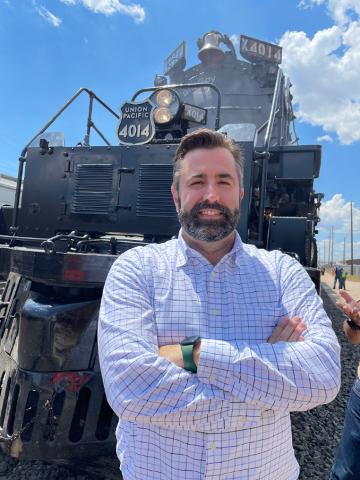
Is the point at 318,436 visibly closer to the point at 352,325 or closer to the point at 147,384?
the point at 352,325

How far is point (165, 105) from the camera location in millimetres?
4297

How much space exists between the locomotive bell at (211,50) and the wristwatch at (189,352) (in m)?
9.58

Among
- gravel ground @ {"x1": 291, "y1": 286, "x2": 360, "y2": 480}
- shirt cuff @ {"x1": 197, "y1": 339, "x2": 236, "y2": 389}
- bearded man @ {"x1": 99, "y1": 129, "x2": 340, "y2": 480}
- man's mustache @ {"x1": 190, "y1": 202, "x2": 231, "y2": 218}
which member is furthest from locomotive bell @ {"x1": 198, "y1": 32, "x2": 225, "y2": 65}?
shirt cuff @ {"x1": 197, "y1": 339, "x2": 236, "y2": 389}

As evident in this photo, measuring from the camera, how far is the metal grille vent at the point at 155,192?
12.4ft

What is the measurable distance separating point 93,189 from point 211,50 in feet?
Result: 24.1

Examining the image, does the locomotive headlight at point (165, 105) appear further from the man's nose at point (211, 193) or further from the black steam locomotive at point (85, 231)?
the man's nose at point (211, 193)

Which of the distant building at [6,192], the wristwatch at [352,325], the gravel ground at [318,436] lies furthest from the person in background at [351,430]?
the distant building at [6,192]

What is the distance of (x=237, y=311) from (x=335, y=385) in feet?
1.46

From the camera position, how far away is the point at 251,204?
3.87 metres


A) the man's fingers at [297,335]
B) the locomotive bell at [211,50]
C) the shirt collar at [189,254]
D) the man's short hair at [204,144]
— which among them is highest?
the locomotive bell at [211,50]

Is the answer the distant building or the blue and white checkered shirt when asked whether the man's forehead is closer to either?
the blue and white checkered shirt

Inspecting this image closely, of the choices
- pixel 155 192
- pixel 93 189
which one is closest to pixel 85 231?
pixel 93 189

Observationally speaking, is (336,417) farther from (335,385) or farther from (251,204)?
(335,385)

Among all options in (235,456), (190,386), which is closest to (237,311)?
(190,386)
